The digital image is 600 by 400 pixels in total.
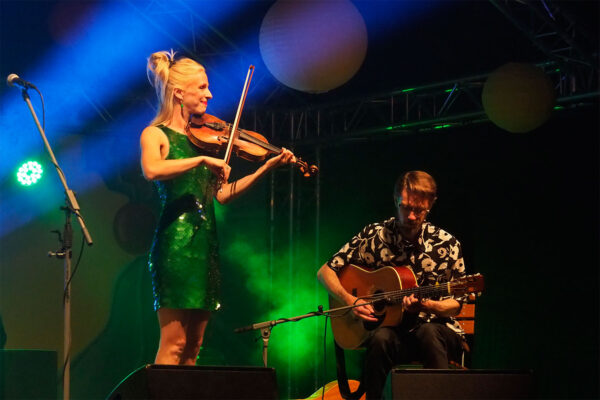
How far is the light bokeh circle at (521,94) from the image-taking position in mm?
4742

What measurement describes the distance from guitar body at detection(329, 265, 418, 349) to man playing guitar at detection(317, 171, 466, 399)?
0.04ft

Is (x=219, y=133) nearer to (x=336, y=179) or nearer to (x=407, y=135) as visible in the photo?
(x=407, y=135)

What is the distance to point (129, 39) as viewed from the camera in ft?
19.4

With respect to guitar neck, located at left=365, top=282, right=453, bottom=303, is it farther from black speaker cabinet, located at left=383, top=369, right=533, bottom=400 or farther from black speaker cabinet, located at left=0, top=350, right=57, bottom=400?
black speaker cabinet, located at left=0, top=350, right=57, bottom=400

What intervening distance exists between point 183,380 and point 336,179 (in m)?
4.81

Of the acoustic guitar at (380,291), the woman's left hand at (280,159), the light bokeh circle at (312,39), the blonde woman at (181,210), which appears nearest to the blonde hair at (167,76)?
the blonde woman at (181,210)

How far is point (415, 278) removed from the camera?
3574mm

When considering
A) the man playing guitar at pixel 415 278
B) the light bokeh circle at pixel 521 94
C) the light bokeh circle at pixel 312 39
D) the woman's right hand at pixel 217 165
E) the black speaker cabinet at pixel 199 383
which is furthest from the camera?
the light bokeh circle at pixel 521 94

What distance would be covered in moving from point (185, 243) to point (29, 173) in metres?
3.46

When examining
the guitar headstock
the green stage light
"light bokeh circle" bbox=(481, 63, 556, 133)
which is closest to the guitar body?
the guitar headstock

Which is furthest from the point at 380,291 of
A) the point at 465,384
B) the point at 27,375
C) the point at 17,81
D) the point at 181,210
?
the point at 17,81

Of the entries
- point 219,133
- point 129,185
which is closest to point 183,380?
point 219,133

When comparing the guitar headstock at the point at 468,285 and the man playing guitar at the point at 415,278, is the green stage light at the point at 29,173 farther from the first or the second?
the guitar headstock at the point at 468,285

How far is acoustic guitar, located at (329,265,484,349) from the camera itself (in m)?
3.39
